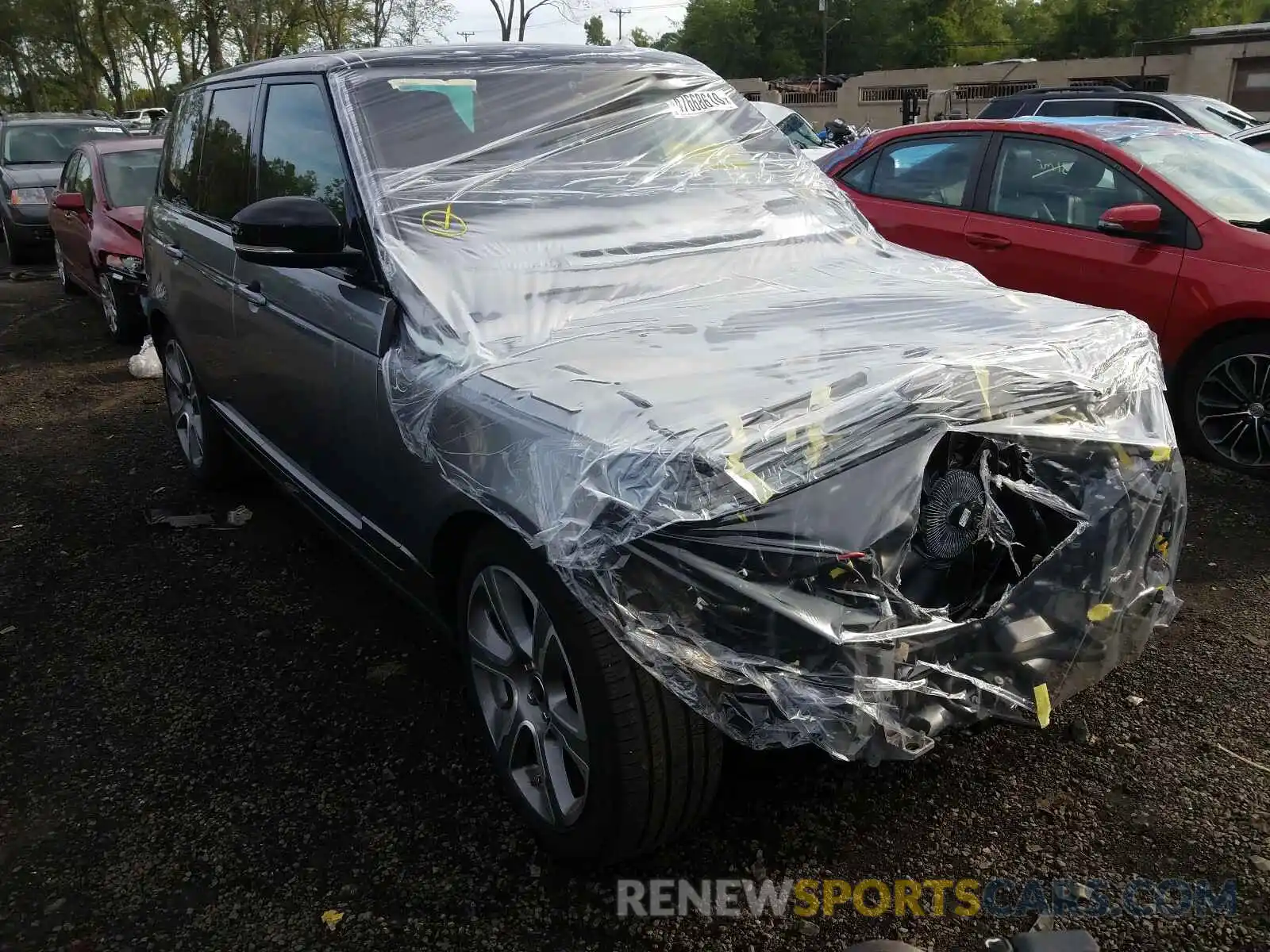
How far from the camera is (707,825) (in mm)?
2475

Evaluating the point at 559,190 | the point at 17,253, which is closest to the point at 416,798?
the point at 559,190

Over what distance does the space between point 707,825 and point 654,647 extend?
32.2 inches

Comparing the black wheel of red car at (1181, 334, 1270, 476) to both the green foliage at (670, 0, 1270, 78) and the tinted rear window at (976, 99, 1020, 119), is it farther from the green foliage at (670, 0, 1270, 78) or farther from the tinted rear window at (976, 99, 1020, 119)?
the green foliage at (670, 0, 1270, 78)

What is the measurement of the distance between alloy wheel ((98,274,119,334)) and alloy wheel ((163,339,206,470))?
10.8ft

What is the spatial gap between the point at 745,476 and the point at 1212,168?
4.79 metres

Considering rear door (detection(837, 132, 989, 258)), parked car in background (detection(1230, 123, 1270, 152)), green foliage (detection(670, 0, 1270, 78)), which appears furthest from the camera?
green foliage (detection(670, 0, 1270, 78))

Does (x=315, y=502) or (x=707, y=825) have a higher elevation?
(x=315, y=502)

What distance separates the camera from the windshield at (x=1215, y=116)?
11.6 m

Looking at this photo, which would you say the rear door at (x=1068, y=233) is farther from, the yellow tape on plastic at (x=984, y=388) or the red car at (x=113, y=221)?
the red car at (x=113, y=221)

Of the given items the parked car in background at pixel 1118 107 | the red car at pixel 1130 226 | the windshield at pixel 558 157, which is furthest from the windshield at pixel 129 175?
the parked car in background at pixel 1118 107

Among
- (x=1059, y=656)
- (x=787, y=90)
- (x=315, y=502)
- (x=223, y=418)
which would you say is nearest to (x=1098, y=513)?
(x=1059, y=656)

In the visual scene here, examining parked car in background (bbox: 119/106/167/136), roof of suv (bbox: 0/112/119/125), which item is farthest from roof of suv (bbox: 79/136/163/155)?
roof of suv (bbox: 0/112/119/125)

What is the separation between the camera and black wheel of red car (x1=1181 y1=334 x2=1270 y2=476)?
4.57 m

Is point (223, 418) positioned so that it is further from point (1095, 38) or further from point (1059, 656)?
point (1095, 38)
